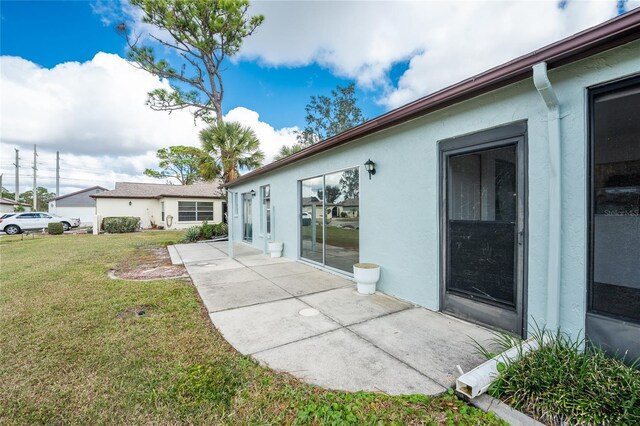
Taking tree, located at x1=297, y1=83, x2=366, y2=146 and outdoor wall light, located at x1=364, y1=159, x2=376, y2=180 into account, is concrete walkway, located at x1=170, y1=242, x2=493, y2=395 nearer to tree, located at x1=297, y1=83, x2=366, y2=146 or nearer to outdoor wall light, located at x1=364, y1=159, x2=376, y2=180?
outdoor wall light, located at x1=364, y1=159, x2=376, y2=180

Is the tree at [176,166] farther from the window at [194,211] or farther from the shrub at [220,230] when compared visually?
the shrub at [220,230]

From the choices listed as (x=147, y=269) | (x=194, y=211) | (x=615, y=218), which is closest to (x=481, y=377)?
(x=615, y=218)

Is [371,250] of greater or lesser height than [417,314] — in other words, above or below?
above

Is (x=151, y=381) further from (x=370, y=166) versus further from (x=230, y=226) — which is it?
(x=230, y=226)

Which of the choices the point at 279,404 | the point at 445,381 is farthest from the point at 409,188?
→ the point at 279,404

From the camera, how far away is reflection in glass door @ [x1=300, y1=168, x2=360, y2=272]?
5.82 m

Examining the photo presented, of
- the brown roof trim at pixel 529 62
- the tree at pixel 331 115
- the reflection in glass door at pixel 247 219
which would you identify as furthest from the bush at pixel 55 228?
the brown roof trim at pixel 529 62

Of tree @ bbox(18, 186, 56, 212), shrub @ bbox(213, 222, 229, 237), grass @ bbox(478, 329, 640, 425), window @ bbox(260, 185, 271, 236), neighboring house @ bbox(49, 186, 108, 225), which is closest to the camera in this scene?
grass @ bbox(478, 329, 640, 425)

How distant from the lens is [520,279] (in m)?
3.07

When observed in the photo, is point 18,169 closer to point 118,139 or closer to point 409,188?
point 118,139

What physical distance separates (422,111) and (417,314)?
2.84 m

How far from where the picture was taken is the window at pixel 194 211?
22.1 meters

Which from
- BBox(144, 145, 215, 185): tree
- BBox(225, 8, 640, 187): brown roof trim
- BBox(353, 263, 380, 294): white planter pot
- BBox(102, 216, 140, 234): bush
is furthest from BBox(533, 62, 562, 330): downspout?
BBox(144, 145, 215, 185): tree

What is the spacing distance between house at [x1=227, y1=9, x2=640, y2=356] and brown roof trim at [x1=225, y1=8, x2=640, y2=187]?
11 mm
